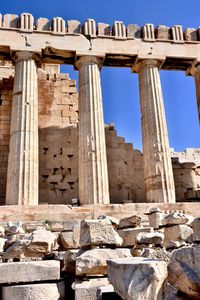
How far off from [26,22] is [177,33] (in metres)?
8.66

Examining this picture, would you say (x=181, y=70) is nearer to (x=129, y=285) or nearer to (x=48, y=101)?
(x=48, y=101)

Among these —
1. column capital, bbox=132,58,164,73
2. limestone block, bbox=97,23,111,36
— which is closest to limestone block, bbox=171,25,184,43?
column capital, bbox=132,58,164,73

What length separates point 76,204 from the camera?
15.7m

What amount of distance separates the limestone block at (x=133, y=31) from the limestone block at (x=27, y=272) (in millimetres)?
16288

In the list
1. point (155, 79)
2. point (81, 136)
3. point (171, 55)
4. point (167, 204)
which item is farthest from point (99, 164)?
point (171, 55)

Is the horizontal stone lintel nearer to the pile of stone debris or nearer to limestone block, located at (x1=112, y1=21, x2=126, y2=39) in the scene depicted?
limestone block, located at (x1=112, y1=21, x2=126, y2=39)

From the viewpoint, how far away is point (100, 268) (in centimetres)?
491

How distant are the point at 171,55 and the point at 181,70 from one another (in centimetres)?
167

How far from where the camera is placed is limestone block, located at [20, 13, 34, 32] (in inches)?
685

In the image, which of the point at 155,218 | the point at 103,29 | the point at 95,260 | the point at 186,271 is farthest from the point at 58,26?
Result: the point at 186,271

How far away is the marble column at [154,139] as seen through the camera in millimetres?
16203

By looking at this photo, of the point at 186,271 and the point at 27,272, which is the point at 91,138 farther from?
the point at 186,271

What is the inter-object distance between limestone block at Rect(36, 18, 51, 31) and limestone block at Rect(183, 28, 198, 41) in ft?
26.3

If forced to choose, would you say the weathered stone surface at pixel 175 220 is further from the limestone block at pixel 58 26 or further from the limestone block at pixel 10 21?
the limestone block at pixel 10 21
